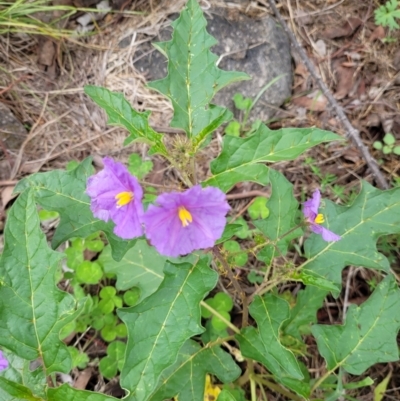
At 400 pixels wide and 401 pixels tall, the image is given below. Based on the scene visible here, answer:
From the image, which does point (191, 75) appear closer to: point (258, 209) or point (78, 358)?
point (258, 209)

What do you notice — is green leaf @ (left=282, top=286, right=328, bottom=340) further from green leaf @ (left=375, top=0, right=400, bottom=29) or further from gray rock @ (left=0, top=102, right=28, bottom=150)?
gray rock @ (left=0, top=102, right=28, bottom=150)

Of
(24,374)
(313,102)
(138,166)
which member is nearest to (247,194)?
(138,166)

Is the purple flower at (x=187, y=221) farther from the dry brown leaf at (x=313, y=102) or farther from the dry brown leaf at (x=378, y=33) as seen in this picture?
the dry brown leaf at (x=378, y=33)

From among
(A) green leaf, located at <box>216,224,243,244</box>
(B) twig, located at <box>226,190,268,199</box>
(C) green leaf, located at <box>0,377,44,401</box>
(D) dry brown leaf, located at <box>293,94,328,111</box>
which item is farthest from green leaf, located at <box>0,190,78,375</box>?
(D) dry brown leaf, located at <box>293,94,328,111</box>

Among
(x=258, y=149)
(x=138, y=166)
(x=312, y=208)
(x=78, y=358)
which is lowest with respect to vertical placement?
(x=78, y=358)

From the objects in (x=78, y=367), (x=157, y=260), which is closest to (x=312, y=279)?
(x=157, y=260)

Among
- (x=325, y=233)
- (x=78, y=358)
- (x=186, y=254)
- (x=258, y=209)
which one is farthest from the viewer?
(x=258, y=209)

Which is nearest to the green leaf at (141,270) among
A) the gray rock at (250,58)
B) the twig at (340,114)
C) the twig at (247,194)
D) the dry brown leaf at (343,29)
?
the twig at (247,194)
